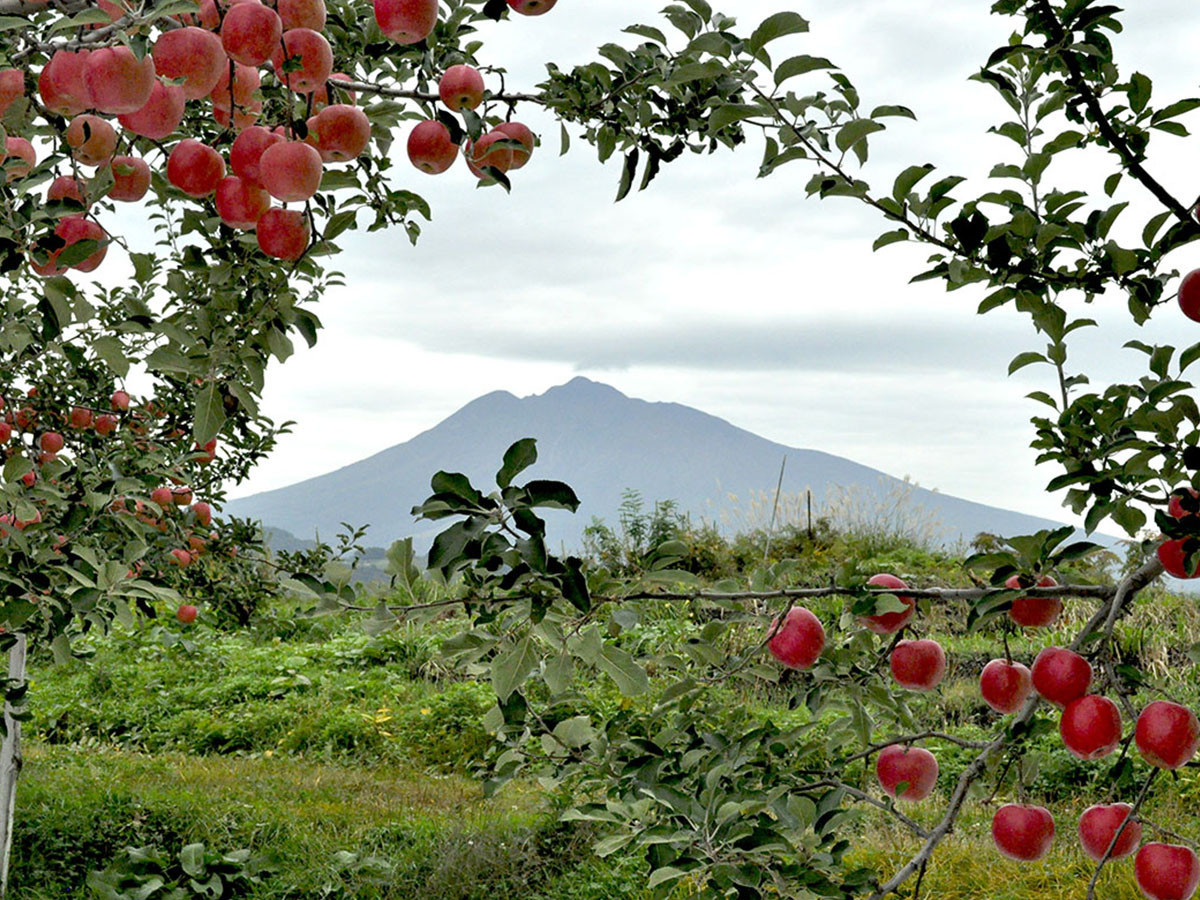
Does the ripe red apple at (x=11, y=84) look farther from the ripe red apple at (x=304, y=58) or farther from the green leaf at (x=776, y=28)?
the green leaf at (x=776, y=28)

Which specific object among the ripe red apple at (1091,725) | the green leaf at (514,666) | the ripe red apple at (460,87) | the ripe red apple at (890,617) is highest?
the ripe red apple at (460,87)

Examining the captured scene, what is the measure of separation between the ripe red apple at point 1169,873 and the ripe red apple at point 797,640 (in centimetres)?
67

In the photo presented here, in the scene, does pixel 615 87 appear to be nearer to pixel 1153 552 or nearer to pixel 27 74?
pixel 27 74

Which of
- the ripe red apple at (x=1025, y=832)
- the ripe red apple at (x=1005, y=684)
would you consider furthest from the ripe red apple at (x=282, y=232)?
the ripe red apple at (x=1025, y=832)

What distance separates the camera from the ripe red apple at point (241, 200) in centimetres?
134

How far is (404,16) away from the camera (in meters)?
1.28

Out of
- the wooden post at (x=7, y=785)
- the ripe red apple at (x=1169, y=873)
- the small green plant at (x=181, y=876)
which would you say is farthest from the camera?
the wooden post at (x=7, y=785)

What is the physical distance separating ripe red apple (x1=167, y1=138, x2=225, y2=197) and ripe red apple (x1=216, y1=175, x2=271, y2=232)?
0.08 metres

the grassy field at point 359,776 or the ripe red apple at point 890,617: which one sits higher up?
the ripe red apple at point 890,617

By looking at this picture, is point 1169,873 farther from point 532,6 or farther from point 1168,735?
point 532,6

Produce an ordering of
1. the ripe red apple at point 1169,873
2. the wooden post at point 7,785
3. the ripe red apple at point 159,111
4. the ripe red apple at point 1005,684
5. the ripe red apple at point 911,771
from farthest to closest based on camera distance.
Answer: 1. the wooden post at point 7,785
2. the ripe red apple at point 911,771
3. the ripe red apple at point 1005,684
4. the ripe red apple at point 1169,873
5. the ripe red apple at point 159,111

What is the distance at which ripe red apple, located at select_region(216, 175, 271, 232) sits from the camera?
134 cm

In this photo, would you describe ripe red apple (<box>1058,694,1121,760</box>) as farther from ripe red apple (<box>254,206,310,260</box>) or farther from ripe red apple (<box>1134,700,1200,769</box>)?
ripe red apple (<box>254,206,310,260</box>)

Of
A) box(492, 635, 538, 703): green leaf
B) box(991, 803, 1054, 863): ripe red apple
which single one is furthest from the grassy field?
box(492, 635, 538, 703): green leaf
